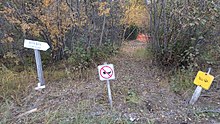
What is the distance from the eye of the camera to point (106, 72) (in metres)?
2.69

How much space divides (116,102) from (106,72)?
51 centimetres

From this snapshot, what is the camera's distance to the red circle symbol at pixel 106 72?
268 centimetres

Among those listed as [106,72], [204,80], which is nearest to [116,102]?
[106,72]

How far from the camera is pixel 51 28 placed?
12.1 ft

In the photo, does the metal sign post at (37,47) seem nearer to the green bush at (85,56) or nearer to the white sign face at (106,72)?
the green bush at (85,56)

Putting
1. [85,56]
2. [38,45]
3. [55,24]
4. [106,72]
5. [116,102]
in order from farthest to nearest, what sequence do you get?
[85,56] → [55,24] → [38,45] → [116,102] → [106,72]

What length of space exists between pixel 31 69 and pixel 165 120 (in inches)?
100

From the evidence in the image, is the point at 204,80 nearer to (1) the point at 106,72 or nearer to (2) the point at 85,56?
(1) the point at 106,72

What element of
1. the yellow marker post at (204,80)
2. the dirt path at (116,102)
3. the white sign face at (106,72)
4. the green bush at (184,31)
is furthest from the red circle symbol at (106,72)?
the green bush at (184,31)

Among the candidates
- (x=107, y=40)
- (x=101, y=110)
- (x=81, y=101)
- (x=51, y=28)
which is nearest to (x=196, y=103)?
(x=101, y=110)

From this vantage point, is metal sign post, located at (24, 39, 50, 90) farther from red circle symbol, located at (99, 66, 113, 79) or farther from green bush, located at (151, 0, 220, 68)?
green bush, located at (151, 0, 220, 68)

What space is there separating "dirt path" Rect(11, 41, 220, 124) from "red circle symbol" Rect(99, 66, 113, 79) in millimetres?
443

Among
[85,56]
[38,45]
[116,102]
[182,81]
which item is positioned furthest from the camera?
[85,56]

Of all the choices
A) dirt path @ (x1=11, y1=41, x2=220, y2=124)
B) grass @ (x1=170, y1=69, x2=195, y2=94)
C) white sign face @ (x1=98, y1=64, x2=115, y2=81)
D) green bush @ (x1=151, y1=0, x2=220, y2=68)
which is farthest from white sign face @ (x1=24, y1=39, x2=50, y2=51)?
grass @ (x1=170, y1=69, x2=195, y2=94)
